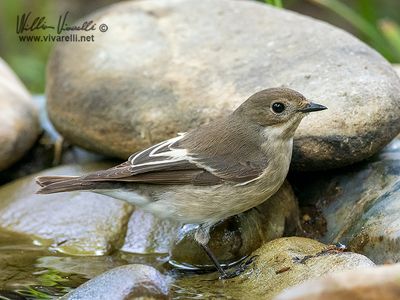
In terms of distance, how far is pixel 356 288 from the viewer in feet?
9.48

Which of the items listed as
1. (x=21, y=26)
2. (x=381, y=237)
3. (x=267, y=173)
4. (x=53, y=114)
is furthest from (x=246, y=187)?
(x=21, y=26)

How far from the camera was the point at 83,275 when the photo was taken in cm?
522

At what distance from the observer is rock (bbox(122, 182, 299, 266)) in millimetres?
5266

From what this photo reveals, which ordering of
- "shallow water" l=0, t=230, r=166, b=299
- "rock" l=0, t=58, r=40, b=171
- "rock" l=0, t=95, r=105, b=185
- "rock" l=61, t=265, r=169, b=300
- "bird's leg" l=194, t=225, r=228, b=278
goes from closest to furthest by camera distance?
"rock" l=61, t=265, r=169, b=300
"shallow water" l=0, t=230, r=166, b=299
"bird's leg" l=194, t=225, r=228, b=278
"rock" l=0, t=58, r=40, b=171
"rock" l=0, t=95, r=105, b=185

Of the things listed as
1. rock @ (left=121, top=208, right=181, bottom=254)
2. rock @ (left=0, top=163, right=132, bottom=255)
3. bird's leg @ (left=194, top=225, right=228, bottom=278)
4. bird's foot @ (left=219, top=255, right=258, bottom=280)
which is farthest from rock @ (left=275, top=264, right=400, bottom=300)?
rock @ (left=0, top=163, right=132, bottom=255)

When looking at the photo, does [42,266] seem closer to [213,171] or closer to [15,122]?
[213,171]

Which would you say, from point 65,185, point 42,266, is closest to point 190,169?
point 65,185

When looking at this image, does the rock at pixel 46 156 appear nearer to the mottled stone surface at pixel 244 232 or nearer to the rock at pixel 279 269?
the mottled stone surface at pixel 244 232

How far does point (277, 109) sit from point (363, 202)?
87cm

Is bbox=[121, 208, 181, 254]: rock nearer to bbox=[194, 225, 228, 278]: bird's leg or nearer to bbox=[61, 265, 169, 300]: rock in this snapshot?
bbox=[194, 225, 228, 278]: bird's leg

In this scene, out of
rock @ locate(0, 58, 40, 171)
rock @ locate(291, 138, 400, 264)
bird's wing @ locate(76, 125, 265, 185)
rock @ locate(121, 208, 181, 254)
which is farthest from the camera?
rock @ locate(0, 58, 40, 171)

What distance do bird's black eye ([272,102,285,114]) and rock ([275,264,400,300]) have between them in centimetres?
226

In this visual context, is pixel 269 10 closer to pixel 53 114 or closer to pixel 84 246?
pixel 53 114

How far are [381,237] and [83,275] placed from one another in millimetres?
1960
